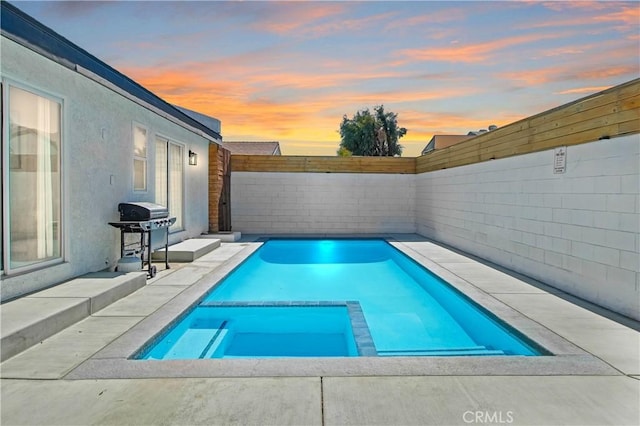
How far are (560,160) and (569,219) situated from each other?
853 millimetres

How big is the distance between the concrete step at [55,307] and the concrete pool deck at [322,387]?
0.11 meters

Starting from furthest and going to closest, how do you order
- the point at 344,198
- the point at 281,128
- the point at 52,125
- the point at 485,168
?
1. the point at 281,128
2. the point at 344,198
3. the point at 485,168
4. the point at 52,125

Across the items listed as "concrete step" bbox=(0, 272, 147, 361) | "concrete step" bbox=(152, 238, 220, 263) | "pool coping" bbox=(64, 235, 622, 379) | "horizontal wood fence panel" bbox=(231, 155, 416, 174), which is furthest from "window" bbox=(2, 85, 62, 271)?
"horizontal wood fence panel" bbox=(231, 155, 416, 174)

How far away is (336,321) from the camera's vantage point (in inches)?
190

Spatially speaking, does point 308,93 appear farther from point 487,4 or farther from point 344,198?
point 487,4

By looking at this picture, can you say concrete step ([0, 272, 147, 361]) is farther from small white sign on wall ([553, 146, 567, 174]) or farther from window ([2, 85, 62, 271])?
small white sign on wall ([553, 146, 567, 174])

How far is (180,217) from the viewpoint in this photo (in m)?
9.23

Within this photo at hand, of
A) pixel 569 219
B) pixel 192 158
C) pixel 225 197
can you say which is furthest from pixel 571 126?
pixel 225 197

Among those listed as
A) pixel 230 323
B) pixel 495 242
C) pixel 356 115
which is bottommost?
pixel 230 323

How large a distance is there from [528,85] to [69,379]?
10966 mm

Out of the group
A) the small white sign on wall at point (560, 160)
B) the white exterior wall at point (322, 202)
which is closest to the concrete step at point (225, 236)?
the white exterior wall at point (322, 202)

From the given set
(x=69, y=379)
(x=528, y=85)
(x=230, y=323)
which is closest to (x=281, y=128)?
(x=528, y=85)

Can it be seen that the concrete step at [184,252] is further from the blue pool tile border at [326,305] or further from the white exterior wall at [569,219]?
the white exterior wall at [569,219]

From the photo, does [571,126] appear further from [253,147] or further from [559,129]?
[253,147]
